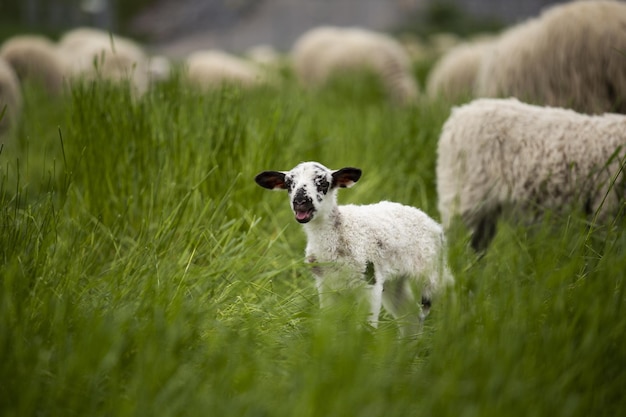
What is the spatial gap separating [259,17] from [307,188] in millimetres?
30663

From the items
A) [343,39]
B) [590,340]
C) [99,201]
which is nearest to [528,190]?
[590,340]

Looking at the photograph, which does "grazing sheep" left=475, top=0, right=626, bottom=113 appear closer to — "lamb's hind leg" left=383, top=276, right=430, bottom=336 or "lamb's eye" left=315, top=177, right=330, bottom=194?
"lamb's hind leg" left=383, top=276, right=430, bottom=336

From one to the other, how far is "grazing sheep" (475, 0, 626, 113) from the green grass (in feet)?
5.47

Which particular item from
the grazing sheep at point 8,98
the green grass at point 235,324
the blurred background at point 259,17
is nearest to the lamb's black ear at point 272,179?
the green grass at point 235,324

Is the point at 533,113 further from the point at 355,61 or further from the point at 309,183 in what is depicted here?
the point at 355,61

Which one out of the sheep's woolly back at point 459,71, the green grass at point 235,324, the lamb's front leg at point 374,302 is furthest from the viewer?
the sheep's woolly back at point 459,71

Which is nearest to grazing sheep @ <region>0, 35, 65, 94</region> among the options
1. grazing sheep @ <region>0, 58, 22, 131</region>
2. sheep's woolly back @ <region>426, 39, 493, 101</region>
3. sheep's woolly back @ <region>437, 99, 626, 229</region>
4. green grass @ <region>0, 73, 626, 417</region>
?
grazing sheep @ <region>0, 58, 22, 131</region>

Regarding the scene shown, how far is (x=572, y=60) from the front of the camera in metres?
4.37

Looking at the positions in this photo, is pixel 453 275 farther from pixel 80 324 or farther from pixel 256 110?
pixel 256 110

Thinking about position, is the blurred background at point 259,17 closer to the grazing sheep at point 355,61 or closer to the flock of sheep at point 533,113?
the grazing sheep at point 355,61

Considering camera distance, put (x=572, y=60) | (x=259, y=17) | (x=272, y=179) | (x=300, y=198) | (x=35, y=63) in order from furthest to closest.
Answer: (x=259, y=17), (x=35, y=63), (x=572, y=60), (x=272, y=179), (x=300, y=198)

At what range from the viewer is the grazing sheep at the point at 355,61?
398 inches

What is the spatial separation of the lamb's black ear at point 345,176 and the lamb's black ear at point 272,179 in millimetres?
172

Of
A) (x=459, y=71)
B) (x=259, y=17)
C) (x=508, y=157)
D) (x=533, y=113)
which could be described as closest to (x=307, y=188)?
(x=508, y=157)
